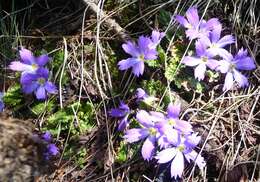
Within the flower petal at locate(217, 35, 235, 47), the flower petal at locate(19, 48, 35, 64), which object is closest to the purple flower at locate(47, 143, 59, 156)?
the flower petal at locate(19, 48, 35, 64)

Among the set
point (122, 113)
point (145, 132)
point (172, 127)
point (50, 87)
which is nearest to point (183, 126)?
point (172, 127)

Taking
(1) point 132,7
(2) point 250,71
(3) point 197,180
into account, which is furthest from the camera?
(1) point 132,7

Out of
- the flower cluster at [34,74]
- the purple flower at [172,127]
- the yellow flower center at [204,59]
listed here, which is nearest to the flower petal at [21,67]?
the flower cluster at [34,74]

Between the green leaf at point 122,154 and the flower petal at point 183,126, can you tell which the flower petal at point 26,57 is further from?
the flower petal at point 183,126

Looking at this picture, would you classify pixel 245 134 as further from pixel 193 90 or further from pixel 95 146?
pixel 95 146

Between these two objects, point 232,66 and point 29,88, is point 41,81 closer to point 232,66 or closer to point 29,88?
point 29,88

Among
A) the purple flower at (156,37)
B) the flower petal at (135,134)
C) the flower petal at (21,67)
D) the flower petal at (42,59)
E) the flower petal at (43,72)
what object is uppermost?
the purple flower at (156,37)

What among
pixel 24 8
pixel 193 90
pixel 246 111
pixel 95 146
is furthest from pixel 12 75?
pixel 246 111
